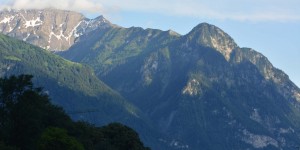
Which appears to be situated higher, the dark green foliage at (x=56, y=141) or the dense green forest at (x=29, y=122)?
the dense green forest at (x=29, y=122)

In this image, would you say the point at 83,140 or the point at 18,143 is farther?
the point at 83,140

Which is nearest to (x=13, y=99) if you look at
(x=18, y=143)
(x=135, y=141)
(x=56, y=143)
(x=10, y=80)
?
(x=10, y=80)

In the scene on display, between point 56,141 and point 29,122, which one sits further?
point 29,122

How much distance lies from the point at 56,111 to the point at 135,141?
126 ft

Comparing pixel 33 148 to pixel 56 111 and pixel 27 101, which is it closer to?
pixel 27 101

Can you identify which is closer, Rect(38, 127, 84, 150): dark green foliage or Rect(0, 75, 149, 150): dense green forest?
Rect(38, 127, 84, 150): dark green foliage

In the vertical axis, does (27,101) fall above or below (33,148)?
above

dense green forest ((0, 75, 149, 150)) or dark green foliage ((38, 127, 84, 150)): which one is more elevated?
dense green forest ((0, 75, 149, 150))

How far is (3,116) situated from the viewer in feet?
474

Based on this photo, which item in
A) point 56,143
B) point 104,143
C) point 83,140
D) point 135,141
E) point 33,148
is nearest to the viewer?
point 56,143

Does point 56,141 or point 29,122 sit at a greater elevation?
point 29,122

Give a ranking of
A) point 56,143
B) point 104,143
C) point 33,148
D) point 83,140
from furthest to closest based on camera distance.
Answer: point 104,143 < point 83,140 < point 33,148 < point 56,143

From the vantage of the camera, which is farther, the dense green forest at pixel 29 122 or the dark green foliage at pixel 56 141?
the dense green forest at pixel 29 122

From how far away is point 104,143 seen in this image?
177625 millimetres
